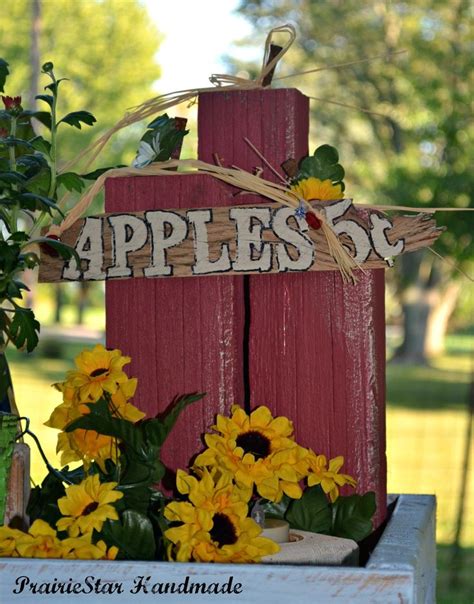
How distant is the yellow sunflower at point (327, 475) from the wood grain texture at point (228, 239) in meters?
Answer: 0.34

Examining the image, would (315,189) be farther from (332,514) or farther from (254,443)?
(332,514)

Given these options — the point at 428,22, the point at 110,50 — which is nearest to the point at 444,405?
the point at 428,22

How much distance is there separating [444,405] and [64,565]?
16689 millimetres

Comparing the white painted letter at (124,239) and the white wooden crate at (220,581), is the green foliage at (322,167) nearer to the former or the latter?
the white painted letter at (124,239)

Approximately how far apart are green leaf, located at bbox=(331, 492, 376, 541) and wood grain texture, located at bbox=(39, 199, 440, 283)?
415 millimetres

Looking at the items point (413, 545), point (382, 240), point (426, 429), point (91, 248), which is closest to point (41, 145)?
point (91, 248)

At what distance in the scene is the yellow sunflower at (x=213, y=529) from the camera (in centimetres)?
161

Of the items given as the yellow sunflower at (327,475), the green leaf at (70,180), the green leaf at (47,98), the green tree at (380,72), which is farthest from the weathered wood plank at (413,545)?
the green tree at (380,72)

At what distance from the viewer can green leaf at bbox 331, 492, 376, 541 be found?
73.6 inches

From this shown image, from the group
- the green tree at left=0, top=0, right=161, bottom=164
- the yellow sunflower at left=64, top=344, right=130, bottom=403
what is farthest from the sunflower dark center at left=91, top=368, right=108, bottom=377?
the green tree at left=0, top=0, right=161, bottom=164

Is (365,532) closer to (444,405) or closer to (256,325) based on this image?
(256,325)

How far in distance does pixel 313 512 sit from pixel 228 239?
0.51m

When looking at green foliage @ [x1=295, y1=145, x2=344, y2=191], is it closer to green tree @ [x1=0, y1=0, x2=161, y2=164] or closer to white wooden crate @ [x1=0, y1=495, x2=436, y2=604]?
white wooden crate @ [x1=0, y1=495, x2=436, y2=604]

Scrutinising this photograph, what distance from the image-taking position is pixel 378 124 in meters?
23.6
